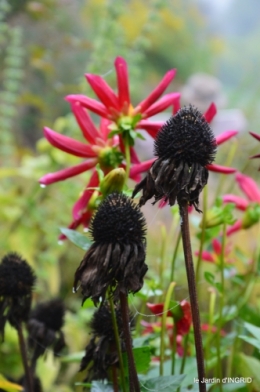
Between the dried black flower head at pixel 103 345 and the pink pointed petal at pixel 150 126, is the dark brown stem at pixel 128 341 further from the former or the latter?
the pink pointed petal at pixel 150 126

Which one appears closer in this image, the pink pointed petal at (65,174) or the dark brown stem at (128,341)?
the dark brown stem at (128,341)

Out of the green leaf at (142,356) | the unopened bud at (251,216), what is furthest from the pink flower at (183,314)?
the unopened bud at (251,216)

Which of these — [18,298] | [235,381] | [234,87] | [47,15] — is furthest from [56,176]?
[234,87]

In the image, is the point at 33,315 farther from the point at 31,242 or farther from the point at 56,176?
the point at 31,242

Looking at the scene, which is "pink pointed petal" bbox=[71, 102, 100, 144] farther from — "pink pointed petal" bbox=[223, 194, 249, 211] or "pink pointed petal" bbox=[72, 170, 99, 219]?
"pink pointed petal" bbox=[223, 194, 249, 211]

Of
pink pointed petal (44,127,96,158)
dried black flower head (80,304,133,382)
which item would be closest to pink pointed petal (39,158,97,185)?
pink pointed petal (44,127,96,158)

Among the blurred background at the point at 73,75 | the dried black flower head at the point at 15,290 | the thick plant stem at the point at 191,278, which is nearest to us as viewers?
the thick plant stem at the point at 191,278
